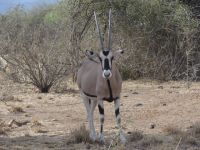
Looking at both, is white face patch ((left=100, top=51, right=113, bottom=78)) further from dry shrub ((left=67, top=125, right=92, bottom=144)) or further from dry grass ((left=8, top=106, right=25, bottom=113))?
dry grass ((left=8, top=106, right=25, bottom=113))

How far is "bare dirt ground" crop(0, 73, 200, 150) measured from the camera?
917 centimetres

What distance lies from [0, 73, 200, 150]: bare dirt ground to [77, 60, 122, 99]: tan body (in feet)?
2.90

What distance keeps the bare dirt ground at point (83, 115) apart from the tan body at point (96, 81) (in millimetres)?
883

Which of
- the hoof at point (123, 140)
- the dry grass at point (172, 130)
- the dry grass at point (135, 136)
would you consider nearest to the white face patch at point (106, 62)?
the hoof at point (123, 140)

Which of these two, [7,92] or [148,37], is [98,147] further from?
[148,37]

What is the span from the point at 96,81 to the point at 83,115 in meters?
3.45

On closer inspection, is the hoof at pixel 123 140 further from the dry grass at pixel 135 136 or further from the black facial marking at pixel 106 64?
the black facial marking at pixel 106 64

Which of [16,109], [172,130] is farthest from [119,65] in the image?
[172,130]

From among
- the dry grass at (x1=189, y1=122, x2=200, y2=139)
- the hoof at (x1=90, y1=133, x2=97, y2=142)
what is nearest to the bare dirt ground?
the hoof at (x1=90, y1=133, x2=97, y2=142)

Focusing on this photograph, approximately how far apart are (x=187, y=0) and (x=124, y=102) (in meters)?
7.06

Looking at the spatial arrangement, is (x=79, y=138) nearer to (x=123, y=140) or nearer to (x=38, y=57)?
(x=123, y=140)

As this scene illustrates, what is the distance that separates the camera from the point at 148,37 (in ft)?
63.4

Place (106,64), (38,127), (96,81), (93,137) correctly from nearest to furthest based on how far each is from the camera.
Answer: (106,64)
(96,81)
(93,137)
(38,127)

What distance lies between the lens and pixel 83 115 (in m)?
12.5
